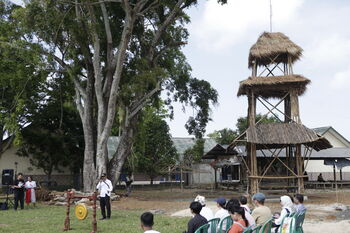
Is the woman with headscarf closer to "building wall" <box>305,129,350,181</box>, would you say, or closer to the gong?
the gong

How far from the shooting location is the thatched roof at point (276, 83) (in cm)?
2116

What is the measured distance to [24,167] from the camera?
33562 millimetres

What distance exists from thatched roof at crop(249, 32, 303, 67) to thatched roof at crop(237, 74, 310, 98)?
58.4 inches

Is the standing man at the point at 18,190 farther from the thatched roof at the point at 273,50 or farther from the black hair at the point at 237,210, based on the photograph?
the thatched roof at the point at 273,50

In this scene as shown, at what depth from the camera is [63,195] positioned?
21.9 metres

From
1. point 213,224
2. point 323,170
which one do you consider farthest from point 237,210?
point 323,170

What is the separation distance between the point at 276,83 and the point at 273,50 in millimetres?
2217

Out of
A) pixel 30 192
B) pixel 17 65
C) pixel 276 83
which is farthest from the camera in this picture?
pixel 17 65

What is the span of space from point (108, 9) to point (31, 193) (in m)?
11.9

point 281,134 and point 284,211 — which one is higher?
point 281,134

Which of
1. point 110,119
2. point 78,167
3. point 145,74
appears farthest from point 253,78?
point 78,167

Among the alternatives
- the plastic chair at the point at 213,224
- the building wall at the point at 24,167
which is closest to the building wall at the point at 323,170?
the building wall at the point at 24,167

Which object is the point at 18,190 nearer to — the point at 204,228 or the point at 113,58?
the point at 113,58

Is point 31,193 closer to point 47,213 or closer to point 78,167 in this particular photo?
point 47,213
